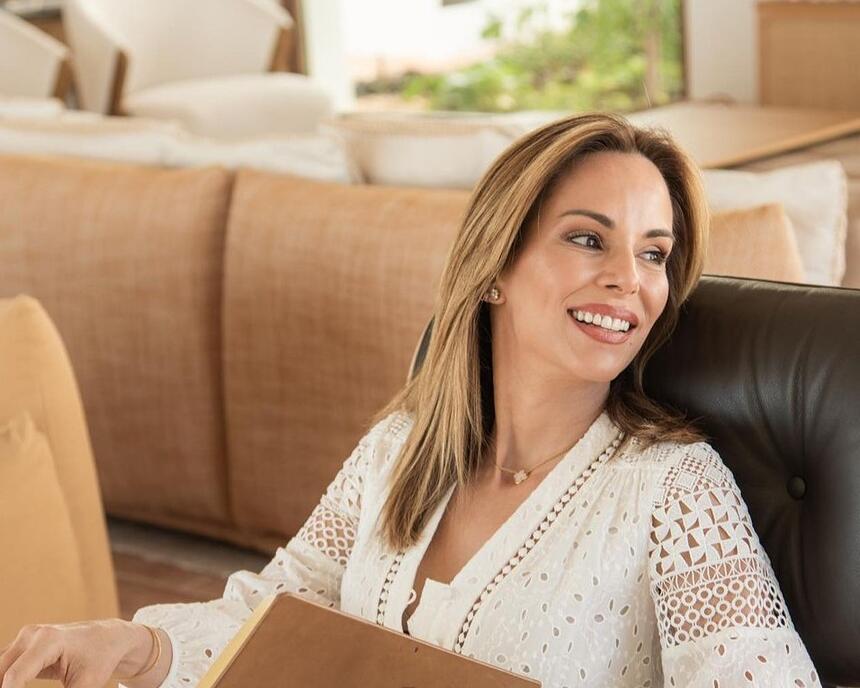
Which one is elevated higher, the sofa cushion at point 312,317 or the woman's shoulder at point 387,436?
the woman's shoulder at point 387,436

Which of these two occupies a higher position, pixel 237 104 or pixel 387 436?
pixel 387 436

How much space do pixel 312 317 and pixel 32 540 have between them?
3.09 feet

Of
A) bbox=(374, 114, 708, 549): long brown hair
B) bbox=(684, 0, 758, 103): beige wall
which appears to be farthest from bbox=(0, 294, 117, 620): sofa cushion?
bbox=(684, 0, 758, 103): beige wall

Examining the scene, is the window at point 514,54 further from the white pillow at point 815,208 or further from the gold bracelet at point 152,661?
the gold bracelet at point 152,661

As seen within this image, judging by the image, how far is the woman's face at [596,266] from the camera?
1362mm

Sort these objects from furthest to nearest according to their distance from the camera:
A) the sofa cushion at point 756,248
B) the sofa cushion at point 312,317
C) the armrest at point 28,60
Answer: the armrest at point 28,60 → the sofa cushion at point 312,317 → the sofa cushion at point 756,248

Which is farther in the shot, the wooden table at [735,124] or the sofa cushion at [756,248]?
the wooden table at [735,124]

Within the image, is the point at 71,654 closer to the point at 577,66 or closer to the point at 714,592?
the point at 714,592

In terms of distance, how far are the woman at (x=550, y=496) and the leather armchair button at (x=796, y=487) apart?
7 cm

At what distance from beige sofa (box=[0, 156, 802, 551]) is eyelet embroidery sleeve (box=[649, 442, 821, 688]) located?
1.22m

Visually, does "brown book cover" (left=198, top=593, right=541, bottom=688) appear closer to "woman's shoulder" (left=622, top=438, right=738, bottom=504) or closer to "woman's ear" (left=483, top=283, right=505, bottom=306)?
"woman's shoulder" (left=622, top=438, right=738, bottom=504)

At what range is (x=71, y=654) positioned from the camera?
1.29 meters

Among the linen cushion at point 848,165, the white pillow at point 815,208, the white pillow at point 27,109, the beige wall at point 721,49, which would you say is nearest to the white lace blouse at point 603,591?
the white pillow at point 815,208

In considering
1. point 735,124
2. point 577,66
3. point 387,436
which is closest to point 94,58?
point 577,66
